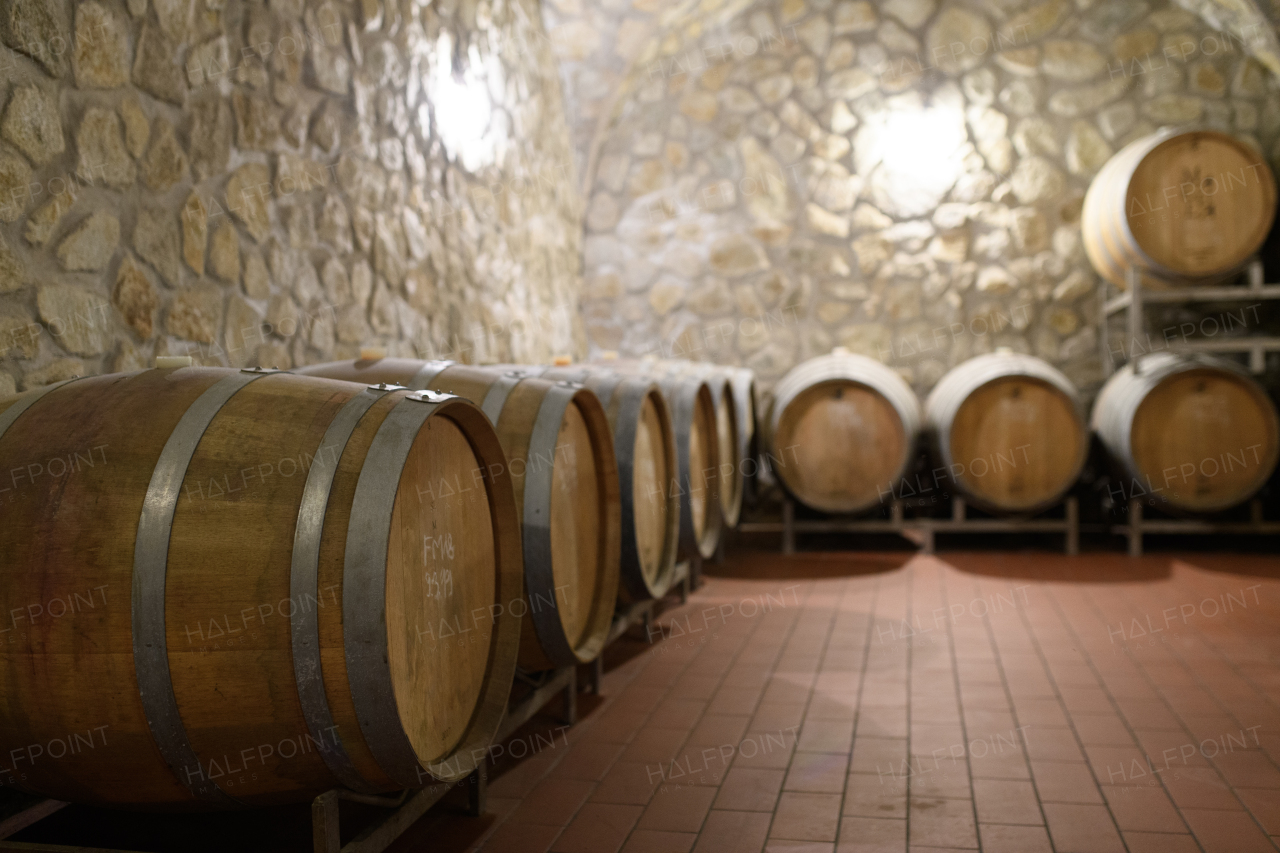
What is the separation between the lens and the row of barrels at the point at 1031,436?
4977 millimetres

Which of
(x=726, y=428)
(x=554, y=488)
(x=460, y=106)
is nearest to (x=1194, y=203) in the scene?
(x=726, y=428)

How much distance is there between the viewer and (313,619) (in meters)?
1.48

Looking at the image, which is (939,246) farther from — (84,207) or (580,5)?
(84,207)

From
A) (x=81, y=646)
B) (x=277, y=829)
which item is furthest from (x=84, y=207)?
(x=277, y=829)

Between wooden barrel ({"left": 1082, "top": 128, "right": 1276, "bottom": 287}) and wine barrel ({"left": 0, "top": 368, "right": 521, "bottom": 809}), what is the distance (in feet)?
15.7

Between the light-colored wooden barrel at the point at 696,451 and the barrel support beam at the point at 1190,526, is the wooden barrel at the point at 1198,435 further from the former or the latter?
the light-colored wooden barrel at the point at 696,451

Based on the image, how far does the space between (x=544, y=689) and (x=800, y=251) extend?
444cm

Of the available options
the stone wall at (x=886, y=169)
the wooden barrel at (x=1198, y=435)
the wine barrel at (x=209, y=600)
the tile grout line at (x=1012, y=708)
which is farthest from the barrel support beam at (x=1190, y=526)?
the wine barrel at (x=209, y=600)

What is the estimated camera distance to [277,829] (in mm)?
A: 2094

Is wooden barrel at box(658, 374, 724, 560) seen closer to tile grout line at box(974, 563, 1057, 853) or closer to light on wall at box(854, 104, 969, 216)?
tile grout line at box(974, 563, 1057, 853)

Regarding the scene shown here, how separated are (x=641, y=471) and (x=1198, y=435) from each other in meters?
3.38

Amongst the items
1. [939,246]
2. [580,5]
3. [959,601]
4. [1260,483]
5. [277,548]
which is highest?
[580,5]

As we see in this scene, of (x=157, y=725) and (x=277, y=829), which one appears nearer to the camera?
(x=157, y=725)

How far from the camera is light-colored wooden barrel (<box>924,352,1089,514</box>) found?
5129 mm
